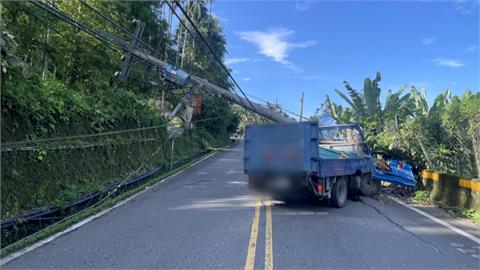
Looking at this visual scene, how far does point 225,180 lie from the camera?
1600cm

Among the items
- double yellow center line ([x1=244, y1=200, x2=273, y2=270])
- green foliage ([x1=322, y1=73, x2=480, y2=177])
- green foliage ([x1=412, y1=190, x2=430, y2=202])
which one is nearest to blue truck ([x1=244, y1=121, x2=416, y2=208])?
double yellow center line ([x1=244, y1=200, x2=273, y2=270])

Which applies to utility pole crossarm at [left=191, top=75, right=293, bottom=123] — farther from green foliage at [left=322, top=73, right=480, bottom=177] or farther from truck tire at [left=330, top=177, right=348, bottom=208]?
truck tire at [left=330, top=177, right=348, bottom=208]

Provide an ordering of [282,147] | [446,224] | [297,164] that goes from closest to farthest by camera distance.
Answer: [446,224] < [297,164] < [282,147]

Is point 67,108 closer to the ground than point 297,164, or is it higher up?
higher up

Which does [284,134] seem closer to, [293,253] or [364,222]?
[364,222]

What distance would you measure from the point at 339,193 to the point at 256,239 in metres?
4.19

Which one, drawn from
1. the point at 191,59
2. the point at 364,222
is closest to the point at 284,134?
the point at 364,222

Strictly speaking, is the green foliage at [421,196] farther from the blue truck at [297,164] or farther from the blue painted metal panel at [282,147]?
the blue painted metal panel at [282,147]

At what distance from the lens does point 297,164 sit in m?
9.73

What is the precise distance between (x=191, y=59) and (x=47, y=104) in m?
30.0

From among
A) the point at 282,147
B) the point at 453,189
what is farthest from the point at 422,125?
the point at 282,147

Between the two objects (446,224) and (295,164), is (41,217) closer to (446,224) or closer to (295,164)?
(295,164)

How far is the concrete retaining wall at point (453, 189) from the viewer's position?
988 cm

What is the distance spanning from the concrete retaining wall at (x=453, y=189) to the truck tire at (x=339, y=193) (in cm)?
305
